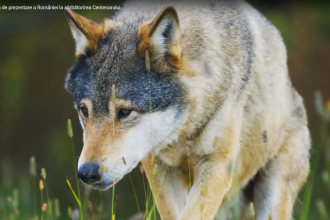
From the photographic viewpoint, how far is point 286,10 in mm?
11117

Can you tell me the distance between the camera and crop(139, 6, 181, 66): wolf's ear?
381 cm

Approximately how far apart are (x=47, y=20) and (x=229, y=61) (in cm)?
815

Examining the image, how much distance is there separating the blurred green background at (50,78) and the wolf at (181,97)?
6.33 metres

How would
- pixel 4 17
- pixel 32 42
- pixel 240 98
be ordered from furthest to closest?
pixel 32 42 < pixel 4 17 < pixel 240 98

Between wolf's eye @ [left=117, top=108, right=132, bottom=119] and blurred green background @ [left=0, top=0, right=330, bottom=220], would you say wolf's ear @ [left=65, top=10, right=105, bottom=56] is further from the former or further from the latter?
blurred green background @ [left=0, top=0, right=330, bottom=220]

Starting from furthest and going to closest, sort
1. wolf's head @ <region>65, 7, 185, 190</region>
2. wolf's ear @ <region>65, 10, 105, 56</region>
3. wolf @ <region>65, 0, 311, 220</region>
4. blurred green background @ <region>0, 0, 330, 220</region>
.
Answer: blurred green background @ <region>0, 0, 330, 220</region> → wolf's ear @ <region>65, 10, 105, 56</region> → wolf @ <region>65, 0, 311, 220</region> → wolf's head @ <region>65, 7, 185, 190</region>

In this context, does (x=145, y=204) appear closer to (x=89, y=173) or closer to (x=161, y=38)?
(x=89, y=173)

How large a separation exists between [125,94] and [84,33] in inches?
25.0

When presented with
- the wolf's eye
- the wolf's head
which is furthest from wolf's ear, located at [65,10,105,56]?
the wolf's eye

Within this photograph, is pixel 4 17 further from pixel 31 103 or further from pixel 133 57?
pixel 133 57

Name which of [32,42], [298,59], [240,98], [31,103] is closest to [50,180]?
[31,103]

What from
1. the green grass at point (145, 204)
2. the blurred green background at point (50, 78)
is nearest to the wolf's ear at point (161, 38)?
the green grass at point (145, 204)

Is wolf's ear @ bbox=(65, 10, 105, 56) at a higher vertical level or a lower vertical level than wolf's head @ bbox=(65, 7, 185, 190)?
higher

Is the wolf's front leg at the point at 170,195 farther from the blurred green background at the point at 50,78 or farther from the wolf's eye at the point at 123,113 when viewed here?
the blurred green background at the point at 50,78
